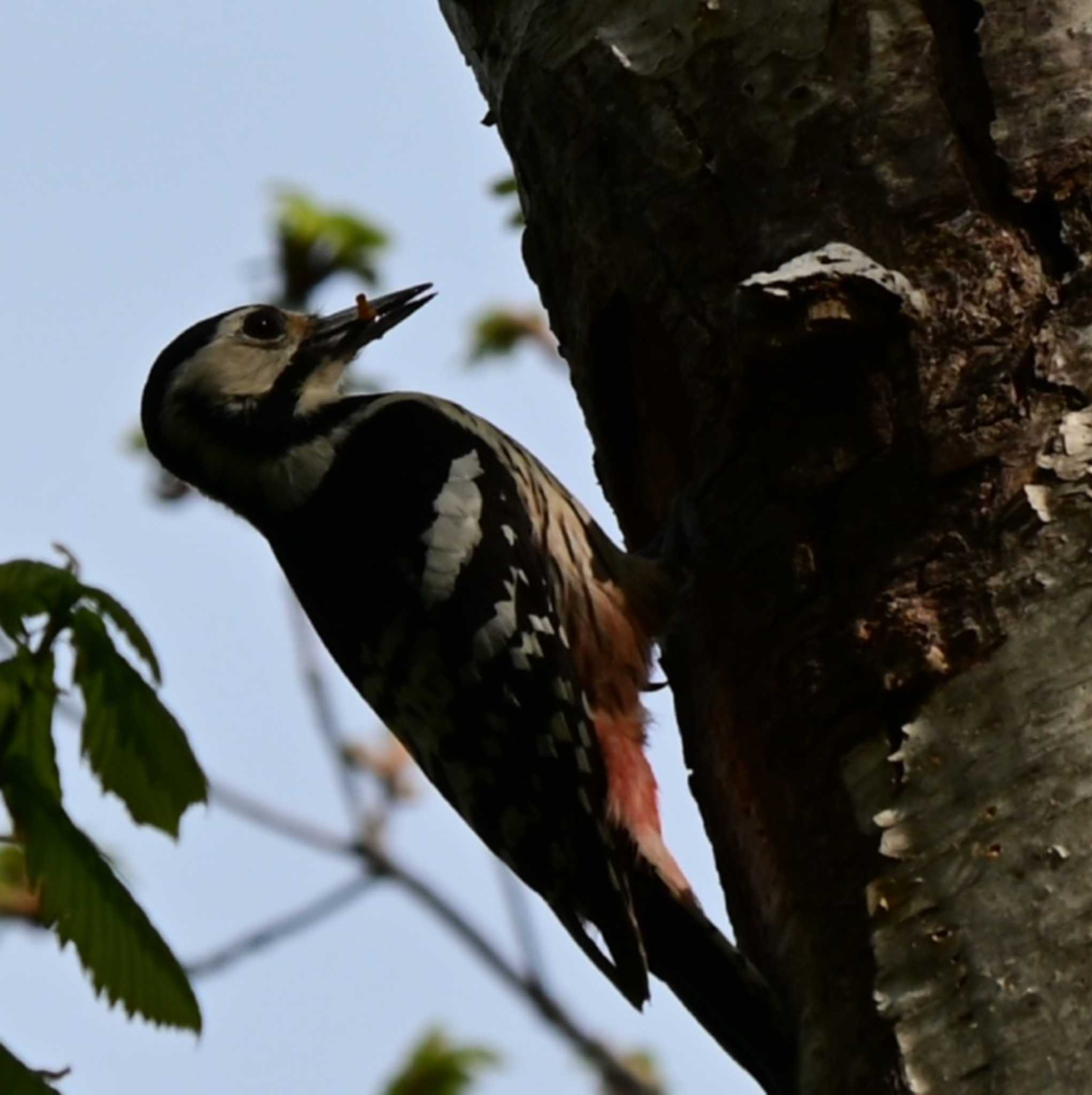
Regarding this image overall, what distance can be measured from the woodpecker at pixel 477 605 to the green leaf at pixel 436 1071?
549 mm

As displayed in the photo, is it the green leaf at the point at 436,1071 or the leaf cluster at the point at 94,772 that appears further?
the green leaf at the point at 436,1071

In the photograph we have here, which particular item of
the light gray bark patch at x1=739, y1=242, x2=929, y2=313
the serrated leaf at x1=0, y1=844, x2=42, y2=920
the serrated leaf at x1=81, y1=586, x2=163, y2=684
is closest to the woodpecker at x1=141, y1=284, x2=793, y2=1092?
the light gray bark patch at x1=739, y1=242, x2=929, y2=313

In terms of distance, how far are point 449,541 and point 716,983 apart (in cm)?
126

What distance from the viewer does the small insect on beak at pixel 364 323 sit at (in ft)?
16.3

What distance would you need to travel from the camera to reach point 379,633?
175 inches

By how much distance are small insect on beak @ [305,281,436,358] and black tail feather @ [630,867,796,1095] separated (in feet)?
5.44

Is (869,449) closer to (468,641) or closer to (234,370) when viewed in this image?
(468,641)

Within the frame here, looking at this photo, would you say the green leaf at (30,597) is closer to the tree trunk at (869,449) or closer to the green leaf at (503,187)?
the tree trunk at (869,449)

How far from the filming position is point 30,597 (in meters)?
2.35

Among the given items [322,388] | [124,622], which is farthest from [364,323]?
[124,622]

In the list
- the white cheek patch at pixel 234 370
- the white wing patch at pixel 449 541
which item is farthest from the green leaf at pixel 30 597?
the white cheek patch at pixel 234 370

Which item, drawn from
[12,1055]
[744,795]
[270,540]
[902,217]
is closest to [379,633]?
[270,540]

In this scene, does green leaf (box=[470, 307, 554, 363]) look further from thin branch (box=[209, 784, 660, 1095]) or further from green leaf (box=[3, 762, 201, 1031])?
green leaf (box=[3, 762, 201, 1031])

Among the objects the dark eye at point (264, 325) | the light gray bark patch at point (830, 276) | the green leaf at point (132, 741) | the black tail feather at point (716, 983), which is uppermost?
the dark eye at point (264, 325)
